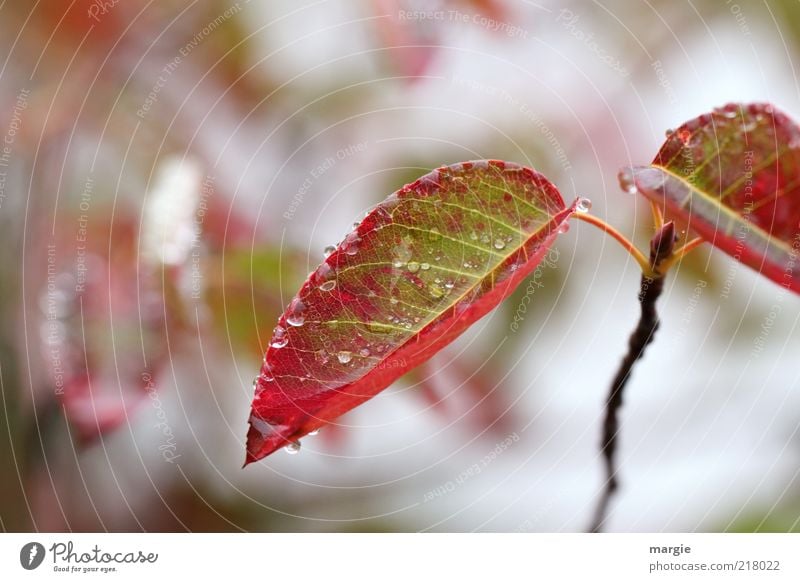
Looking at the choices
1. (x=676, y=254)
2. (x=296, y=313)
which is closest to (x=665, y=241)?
(x=676, y=254)

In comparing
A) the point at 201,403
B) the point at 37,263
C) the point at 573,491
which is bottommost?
the point at 573,491

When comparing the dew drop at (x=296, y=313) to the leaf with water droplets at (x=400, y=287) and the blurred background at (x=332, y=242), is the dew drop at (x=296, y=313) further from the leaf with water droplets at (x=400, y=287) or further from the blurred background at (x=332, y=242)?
the blurred background at (x=332, y=242)

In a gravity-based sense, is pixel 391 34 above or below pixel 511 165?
above

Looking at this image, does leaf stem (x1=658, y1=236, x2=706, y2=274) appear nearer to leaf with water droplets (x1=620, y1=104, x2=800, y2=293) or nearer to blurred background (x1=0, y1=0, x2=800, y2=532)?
leaf with water droplets (x1=620, y1=104, x2=800, y2=293)

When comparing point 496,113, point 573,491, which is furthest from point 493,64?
point 573,491

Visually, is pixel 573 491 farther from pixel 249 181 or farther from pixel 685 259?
pixel 249 181

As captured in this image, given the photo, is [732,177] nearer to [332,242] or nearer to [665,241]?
[665,241]

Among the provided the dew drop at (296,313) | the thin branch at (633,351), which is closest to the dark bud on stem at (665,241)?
the thin branch at (633,351)
